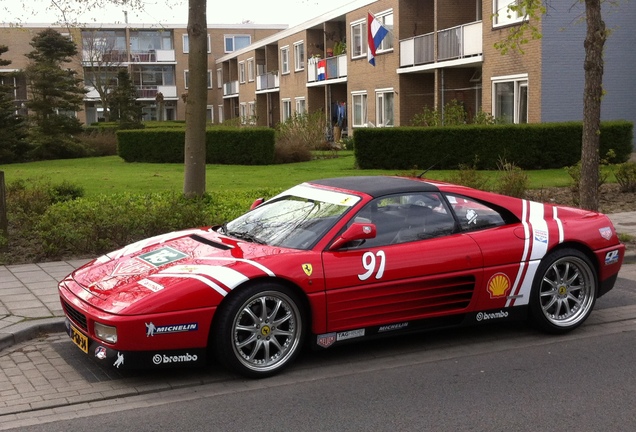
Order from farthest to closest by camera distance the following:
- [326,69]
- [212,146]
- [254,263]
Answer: [326,69], [212,146], [254,263]

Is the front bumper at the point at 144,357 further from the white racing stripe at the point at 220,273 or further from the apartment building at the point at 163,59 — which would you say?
the apartment building at the point at 163,59

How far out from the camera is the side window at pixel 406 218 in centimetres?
602

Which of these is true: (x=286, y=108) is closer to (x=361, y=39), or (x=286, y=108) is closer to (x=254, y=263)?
(x=361, y=39)

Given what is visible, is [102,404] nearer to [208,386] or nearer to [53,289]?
[208,386]

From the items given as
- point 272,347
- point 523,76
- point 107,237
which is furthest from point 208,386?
point 523,76

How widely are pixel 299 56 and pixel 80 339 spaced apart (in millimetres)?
43269

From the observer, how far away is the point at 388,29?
3416 cm

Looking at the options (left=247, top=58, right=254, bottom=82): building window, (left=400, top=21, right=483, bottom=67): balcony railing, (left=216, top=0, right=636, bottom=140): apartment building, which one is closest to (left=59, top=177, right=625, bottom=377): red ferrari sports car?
(left=216, top=0, right=636, bottom=140): apartment building

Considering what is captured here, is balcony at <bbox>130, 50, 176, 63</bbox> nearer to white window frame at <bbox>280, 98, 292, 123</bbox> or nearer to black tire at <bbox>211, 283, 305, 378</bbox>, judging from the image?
white window frame at <bbox>280, 98, 292, 123</bbox>

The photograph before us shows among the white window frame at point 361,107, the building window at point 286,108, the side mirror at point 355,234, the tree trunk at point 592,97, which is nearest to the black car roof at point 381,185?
the side mirror at point 355,234

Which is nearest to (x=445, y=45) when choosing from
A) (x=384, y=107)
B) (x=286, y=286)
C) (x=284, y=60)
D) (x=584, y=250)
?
(x=384, y=107)

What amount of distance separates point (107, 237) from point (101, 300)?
4.67 meters

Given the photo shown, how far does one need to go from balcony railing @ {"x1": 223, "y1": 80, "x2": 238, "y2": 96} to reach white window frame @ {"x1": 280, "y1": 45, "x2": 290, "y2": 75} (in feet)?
50.5

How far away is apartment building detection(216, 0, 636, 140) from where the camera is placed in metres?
23.7
